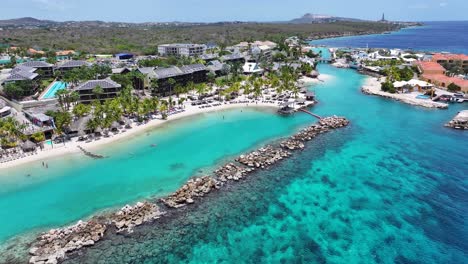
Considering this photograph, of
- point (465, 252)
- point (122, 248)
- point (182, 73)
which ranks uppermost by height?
point (182, 73)

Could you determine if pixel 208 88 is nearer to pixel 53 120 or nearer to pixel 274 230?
pixel 53 120

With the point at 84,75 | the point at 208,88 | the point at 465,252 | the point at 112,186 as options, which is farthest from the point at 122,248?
the point at 84,75

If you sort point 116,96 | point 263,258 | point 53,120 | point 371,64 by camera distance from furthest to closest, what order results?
point 371,64 → point 116,96 → point 53,120 → point 263,258

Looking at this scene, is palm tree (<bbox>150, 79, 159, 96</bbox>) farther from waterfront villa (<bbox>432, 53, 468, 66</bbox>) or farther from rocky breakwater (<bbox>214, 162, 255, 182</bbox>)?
waterfront villa (<bbox>432, 53, 468, 66</bbox>)

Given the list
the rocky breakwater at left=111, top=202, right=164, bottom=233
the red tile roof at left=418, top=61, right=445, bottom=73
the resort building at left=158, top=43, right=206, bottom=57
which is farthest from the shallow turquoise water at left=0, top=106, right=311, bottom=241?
the resort building at left=158, top=43, right=206, bottom=57

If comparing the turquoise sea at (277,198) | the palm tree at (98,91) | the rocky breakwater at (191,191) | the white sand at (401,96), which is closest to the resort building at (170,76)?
the palm tree at (98,91)

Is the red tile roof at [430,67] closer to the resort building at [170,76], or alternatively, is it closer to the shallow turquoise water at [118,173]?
the shallow turquoise water at [118,173]

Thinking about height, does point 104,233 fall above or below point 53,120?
below
